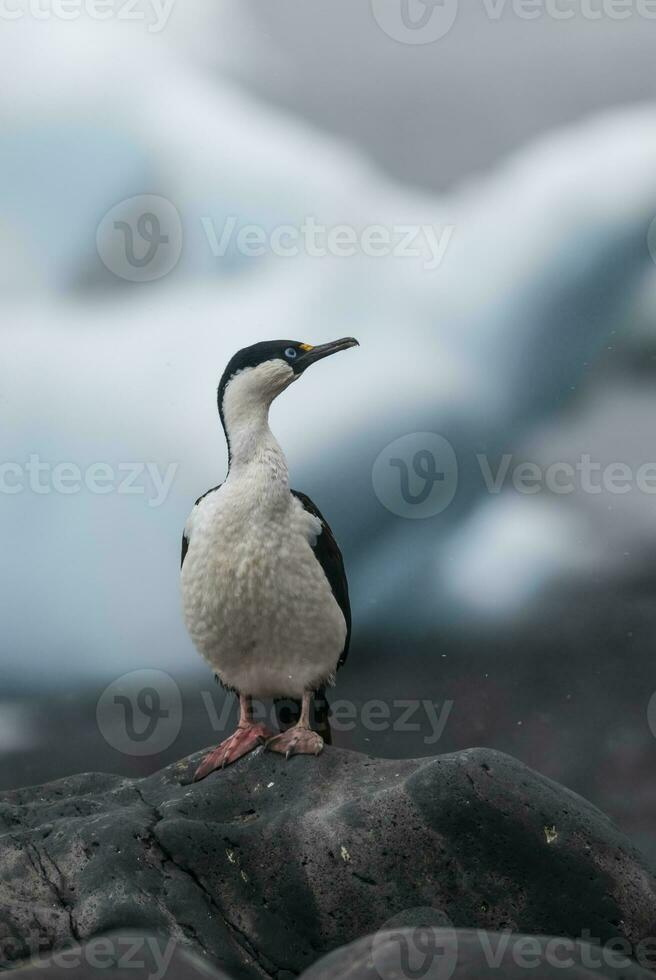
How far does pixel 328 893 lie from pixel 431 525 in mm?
2563

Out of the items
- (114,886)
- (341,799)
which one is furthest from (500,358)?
(114,886)

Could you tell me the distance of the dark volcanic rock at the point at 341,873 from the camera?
9.61ft

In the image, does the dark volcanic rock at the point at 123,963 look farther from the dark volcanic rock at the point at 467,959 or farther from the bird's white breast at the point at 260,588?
the bird's white breast at the point at 260,588

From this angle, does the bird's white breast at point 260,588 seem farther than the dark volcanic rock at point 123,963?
Yes

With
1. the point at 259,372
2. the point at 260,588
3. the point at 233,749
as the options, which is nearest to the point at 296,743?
the point at 233,749

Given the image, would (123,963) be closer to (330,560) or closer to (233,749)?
(233,749)

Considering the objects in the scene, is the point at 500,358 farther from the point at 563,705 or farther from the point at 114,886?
the point at 114,886

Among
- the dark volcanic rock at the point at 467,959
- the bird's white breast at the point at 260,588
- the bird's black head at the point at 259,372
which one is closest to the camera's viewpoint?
the dark volcanic rock at the point at 467,959

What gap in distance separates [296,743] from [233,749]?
0.72 ft

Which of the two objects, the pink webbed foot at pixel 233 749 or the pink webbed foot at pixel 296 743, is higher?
the pink webbed foot at pixel 296 743

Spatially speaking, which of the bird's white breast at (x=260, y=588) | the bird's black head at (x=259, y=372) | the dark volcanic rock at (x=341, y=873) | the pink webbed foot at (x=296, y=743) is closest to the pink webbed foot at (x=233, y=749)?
the pink webbed foot at (x=296, y=743)

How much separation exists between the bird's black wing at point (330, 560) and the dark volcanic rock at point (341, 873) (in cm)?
83

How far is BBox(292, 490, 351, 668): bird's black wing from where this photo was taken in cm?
375

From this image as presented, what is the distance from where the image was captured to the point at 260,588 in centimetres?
356
